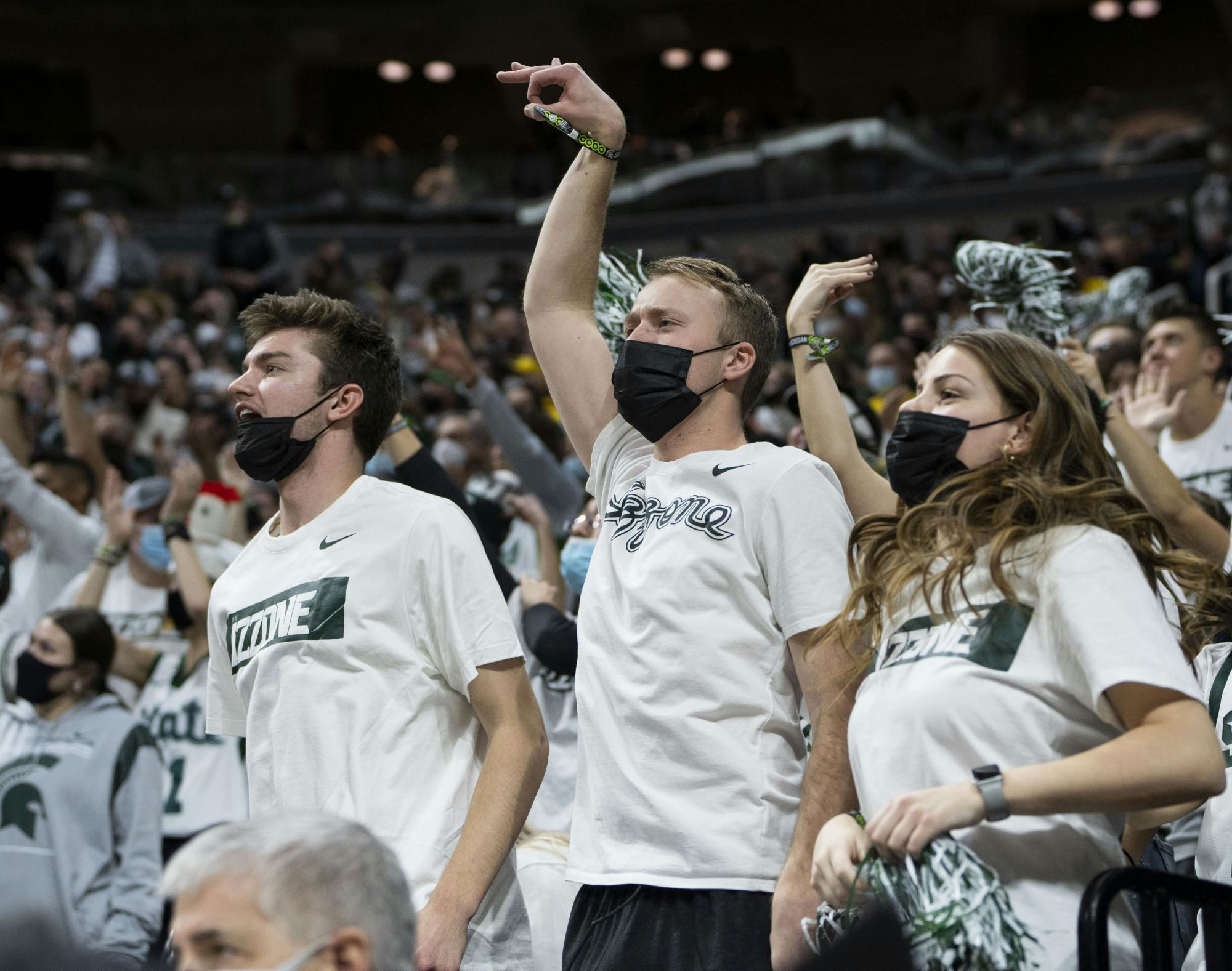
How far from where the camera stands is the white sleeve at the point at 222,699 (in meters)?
3.05

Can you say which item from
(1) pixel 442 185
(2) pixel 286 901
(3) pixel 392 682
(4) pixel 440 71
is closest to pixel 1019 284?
(3) pixel 392 682

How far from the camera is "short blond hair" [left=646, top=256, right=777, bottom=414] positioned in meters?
2.94

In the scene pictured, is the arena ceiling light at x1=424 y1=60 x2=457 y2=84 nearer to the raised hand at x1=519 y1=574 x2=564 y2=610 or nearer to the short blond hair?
the raised hand at x1=519 y1=574 x2=564 y2=610

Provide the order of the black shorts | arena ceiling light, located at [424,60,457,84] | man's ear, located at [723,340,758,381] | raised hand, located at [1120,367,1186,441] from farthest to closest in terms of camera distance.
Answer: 1. arena ceiling light, located at [424,60,457,84]
2. raised hand, located at [1120,367,1186,441]
3. man's ear, located at [723,340,758,381]
4. the black shorts

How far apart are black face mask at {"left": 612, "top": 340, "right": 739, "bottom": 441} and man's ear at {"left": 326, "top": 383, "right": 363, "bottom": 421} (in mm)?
551

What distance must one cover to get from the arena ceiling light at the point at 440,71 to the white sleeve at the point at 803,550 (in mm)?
24740

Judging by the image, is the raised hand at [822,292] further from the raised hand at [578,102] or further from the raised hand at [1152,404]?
the raised hand at [1152,404]

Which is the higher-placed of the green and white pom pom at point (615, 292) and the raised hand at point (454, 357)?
the green and white pom pom at point (615, 292)

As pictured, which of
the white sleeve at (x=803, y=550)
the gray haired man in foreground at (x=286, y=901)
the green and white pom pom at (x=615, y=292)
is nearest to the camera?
the gray haired man in foreground at (x=286, y=901)

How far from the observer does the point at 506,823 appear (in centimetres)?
266

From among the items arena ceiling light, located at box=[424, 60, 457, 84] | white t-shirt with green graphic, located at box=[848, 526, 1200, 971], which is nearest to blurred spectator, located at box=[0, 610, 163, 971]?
white t-shirt with green graphic, located at box=[848, 526, 1200, 971]

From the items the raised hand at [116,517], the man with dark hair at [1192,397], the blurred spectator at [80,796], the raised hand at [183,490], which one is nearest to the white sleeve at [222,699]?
the blurred spectator at [80,796]

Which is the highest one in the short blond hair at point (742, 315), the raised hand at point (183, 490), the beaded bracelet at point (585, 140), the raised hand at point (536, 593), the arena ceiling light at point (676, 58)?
the arena ceiling light at point (676, 58)

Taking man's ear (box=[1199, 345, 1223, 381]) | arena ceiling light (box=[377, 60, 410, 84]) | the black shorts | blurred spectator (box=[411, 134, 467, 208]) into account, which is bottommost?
the black shorts
